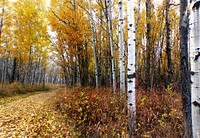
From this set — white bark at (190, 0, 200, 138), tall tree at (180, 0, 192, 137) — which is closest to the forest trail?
tall tree at (180, 0, 192, 137)

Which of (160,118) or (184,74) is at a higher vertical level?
(184,74)

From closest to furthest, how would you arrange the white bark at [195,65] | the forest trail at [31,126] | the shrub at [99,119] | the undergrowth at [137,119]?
the white bark at [195,65], the undergrowth at [137,119], the shrub at [99,119], the forest trail at [31,126]

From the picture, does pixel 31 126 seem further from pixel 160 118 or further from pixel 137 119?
pixel 160 118

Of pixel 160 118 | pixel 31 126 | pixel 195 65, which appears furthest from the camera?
pixel 31 126

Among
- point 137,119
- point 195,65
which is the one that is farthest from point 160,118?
point 195,65

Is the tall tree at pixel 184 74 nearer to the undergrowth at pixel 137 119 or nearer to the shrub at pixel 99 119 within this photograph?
the undergrowth at pixel 137 119

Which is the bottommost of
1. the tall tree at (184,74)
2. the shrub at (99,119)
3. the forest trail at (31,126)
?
the forest trail at (31,126)

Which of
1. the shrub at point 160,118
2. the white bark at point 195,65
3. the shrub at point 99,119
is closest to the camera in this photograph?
the white bark at point 195,65

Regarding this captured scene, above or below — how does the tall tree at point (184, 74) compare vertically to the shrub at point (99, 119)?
above

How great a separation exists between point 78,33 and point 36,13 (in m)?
8.39

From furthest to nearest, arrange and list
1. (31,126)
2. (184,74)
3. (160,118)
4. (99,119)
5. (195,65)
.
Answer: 1. (31,126)
2. (99,119)
3. (160,118)
4. (184,74)
5. (195,65)

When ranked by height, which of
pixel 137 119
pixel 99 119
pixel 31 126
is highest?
pixel 137 119

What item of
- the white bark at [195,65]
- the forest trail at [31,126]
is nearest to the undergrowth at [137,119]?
the forest trail at [31,126]

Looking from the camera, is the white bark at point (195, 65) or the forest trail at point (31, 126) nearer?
the white bark at point (195, 65)
